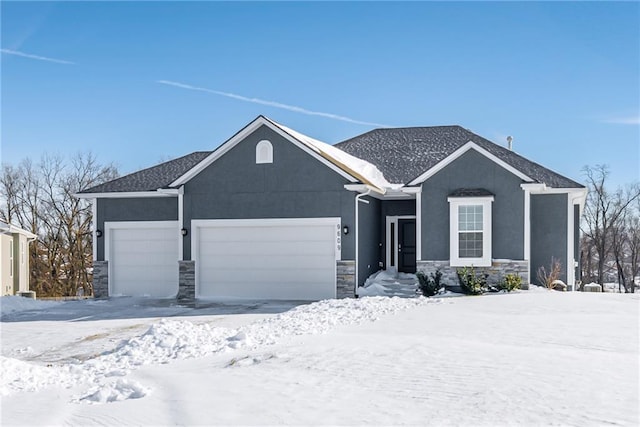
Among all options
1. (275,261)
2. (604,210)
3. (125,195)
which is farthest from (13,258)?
A: (604,210)

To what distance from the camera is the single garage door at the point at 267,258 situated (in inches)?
711

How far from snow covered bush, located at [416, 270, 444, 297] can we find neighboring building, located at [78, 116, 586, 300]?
0.27m

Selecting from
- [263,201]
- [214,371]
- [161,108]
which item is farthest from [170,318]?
[161,108]

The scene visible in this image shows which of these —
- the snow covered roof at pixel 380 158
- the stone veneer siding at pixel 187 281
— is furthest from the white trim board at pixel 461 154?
the stone veneer siding at pixel 187 281

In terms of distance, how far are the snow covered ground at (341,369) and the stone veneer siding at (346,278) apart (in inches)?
136

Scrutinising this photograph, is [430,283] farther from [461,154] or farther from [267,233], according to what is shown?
[267,233]

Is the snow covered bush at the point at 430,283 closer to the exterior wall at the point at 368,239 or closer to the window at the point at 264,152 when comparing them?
the exterior wall at the point at 368,239

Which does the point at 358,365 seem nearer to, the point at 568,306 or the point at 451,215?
the point at 568,306

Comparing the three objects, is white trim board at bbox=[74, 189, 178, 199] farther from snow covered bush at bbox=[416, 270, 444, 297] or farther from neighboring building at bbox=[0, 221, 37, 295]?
snow covered bush at bbox=[416, 270, 444, 297]

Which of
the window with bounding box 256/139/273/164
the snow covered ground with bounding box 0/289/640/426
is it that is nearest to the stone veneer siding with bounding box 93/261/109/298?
the window with bounding box 256/139/273/164

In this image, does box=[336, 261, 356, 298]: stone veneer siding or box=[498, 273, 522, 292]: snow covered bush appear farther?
box=[336, 261, 356, 298]: stone veneer siding

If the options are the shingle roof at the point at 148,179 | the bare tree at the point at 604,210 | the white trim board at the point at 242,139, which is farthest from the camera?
the bare tree at the point at 604,210

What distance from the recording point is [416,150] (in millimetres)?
23016

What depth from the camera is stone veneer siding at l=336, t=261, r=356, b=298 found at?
692 inches
